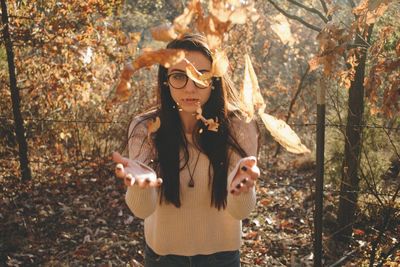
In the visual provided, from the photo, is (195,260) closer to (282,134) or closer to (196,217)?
(196,217)

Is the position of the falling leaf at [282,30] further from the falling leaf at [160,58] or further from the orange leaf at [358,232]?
the orange leaf at [358,232]

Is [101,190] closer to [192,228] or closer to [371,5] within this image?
[192,228]

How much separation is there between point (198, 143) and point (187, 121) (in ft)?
0.32

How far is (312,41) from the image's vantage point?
37.2 feet

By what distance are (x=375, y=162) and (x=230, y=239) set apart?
3139 millimetres

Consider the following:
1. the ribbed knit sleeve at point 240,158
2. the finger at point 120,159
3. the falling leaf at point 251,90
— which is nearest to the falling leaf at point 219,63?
the falling leaf at point 251,90

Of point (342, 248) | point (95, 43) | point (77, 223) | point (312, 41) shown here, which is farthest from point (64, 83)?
point (312, 41)

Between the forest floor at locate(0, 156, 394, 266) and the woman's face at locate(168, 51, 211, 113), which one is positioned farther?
the forest floor at locate(0, 156, 394, 266)

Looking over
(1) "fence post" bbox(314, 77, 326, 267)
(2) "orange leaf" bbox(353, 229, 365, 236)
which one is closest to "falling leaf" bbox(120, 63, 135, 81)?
(1) "fence post" bbox(314, 77, 326, 267)

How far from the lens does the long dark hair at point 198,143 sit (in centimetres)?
165

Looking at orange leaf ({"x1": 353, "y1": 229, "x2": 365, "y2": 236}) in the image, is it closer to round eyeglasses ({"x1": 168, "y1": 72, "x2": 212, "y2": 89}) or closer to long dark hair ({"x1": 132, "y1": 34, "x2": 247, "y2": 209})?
long dark hair ({"x1": 132, "y1": 34, "x2": 247, "y2": 209})

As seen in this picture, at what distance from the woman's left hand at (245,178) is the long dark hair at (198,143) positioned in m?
0.37

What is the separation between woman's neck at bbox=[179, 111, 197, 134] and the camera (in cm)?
172

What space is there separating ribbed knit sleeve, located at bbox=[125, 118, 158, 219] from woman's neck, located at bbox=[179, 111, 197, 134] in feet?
0.52
